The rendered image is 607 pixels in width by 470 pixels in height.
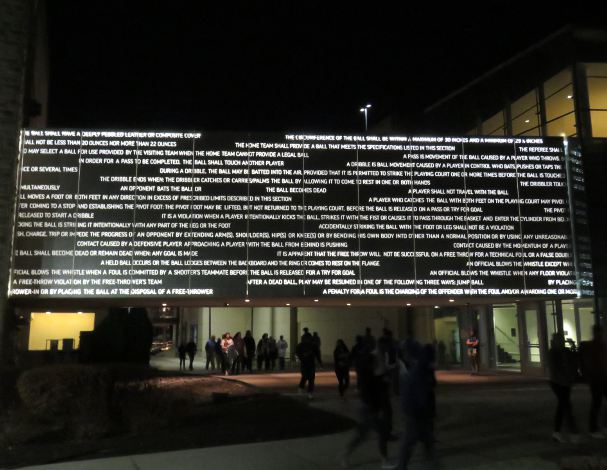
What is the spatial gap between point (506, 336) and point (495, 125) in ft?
27.9

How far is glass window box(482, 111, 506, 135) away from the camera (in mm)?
24438

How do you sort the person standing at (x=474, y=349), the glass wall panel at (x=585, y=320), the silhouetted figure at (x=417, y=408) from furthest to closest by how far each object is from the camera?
1. the person standing at (x=474, y=349)
2. the glass wall panel at (x=585, y=320)
3. the silhouetted figure at (x=417, y=408)

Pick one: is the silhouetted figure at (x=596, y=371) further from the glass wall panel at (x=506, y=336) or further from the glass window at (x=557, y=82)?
the glass window at (x=557, y=82)

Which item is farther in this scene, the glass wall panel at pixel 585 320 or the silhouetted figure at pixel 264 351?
the silhouetted figure at pixel 264 351

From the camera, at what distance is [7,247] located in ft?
47.6

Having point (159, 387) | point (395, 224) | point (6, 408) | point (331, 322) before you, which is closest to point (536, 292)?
point (395, 224)

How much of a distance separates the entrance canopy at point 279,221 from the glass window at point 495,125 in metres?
8.43

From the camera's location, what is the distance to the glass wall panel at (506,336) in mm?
22906

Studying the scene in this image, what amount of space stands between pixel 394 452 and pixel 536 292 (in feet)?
29.5

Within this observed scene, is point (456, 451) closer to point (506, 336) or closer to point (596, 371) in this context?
point (596, 371)

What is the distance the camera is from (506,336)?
23.4 m

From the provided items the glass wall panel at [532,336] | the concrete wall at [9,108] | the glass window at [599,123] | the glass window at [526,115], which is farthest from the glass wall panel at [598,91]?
the concrete wall at [9,108]

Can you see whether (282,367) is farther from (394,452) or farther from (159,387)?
(394,452)

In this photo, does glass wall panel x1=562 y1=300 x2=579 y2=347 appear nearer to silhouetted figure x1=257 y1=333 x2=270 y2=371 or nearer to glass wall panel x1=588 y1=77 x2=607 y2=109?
glass wall panel x1=588 y1=77 x2=607 y2=109
